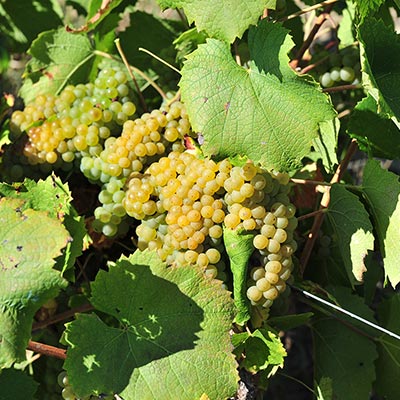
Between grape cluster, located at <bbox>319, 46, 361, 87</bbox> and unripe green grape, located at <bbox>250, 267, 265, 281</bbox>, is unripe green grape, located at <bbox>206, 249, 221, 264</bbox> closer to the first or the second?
unripe green grape, located at <bbox>250, 267, 265, 281</bbox>

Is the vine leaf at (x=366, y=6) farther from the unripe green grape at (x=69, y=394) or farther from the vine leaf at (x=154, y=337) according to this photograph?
the unripe green grape at (x=69, y=394)

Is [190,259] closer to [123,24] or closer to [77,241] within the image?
[77,241]

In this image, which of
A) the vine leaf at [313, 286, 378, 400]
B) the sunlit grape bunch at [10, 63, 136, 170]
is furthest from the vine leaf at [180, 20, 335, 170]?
the vine leaf at [313, 286, 378, 400]

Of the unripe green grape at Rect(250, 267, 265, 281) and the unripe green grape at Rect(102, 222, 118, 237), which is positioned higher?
the unripe green grape at Rect(102, 222, 118, 237)

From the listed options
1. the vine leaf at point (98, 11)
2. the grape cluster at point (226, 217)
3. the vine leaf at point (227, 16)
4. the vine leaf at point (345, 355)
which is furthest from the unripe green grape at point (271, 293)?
the vine leaf at point (98, 11)

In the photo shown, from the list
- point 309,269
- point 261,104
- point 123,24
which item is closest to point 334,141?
point 261,104
